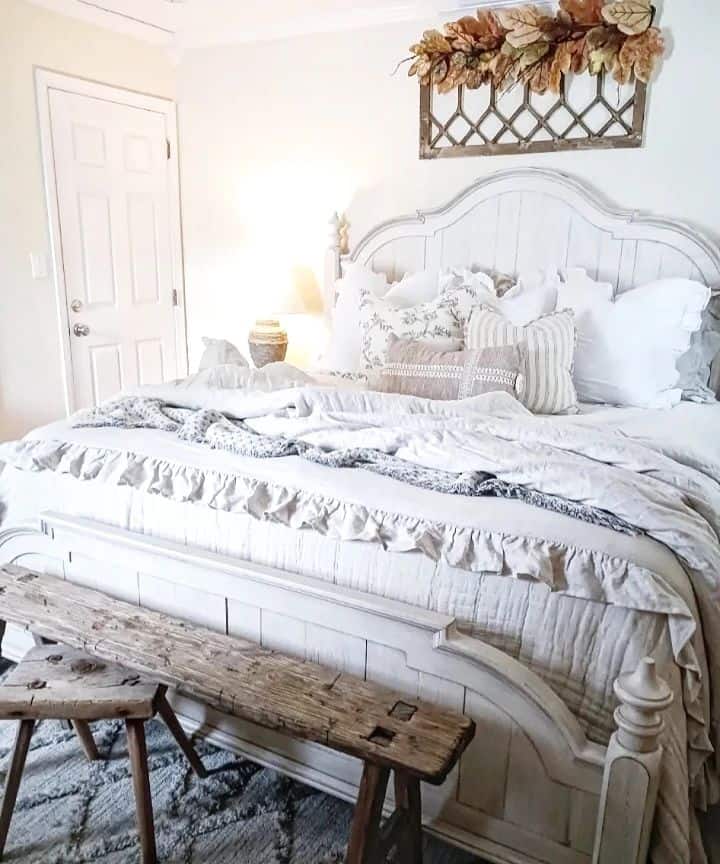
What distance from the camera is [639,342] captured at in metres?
2.63

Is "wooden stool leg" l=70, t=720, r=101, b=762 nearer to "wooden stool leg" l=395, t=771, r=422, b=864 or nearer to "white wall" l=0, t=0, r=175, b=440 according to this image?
"wooden stool leg" l=395, t=771, r=422, b=864

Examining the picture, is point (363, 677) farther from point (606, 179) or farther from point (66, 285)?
point (66, 285)

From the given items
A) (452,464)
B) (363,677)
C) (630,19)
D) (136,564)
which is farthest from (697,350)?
(136,564)

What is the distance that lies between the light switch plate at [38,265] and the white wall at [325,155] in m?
0.92

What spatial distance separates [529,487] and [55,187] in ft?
9.47

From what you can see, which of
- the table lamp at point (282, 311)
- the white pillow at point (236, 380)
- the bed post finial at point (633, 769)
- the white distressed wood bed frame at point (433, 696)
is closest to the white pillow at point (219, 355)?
the white pillow at point (236, 380)

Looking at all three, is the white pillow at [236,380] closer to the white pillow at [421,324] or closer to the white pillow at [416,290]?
the white pillow at [421,324]

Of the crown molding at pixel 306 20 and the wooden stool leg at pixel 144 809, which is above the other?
the crown molding at pixel 306 20

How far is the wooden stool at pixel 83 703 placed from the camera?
1.50 m

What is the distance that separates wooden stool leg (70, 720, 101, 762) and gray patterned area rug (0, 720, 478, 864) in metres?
0.02

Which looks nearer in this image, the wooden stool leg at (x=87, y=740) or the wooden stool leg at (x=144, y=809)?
the wooden stool leg at (x=144, y=809)

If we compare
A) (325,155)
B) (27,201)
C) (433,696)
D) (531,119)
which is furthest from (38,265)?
(433,696)

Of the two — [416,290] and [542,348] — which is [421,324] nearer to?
[416,290]

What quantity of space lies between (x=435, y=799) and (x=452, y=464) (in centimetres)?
72
